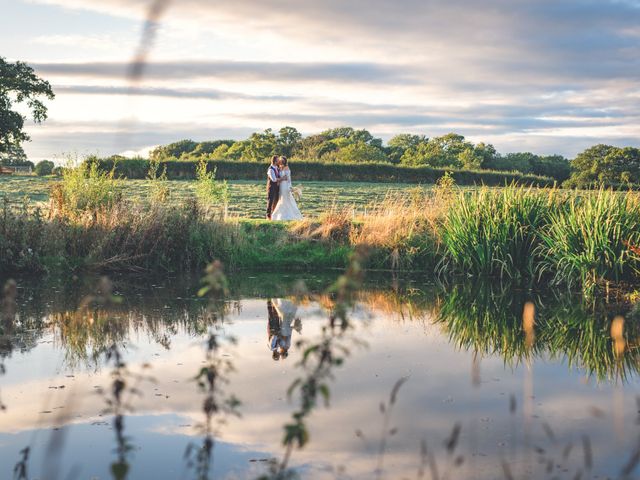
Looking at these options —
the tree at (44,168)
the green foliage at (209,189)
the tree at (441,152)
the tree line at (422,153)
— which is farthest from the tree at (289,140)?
the green foliage at (209,189)

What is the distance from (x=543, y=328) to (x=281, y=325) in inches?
148

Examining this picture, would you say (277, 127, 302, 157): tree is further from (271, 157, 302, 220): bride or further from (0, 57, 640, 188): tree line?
(271, 157, 302, 220): bride

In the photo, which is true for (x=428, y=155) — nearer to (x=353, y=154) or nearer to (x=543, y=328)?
(x=353, y=154)

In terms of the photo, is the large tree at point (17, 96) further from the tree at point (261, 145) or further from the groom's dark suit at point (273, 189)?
the tree at point (261, 145)

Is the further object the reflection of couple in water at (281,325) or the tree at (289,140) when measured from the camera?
the tree at (289,140)

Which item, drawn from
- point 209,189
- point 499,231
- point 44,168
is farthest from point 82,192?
point 44,168

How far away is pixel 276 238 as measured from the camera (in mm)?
18688

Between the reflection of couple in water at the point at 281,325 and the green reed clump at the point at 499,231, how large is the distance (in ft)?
15.8

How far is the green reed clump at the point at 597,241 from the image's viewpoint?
1434 cm

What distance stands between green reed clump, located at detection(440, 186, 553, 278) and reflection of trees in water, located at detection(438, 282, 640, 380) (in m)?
1.31

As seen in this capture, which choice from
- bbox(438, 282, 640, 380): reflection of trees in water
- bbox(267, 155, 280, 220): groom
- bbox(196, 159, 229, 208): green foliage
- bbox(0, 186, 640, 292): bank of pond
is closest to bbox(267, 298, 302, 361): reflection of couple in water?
bbox(438, 282, 640, 380): reflection of trees in water

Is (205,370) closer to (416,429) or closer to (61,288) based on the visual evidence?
(416,429)

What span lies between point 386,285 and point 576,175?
63.9 m

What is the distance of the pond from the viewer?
5.59 m
